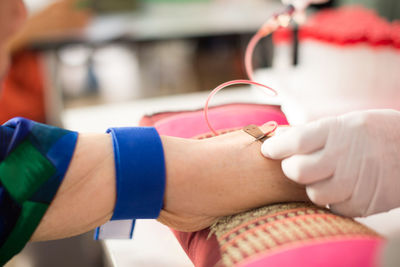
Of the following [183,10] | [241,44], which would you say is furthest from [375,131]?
[183,10]

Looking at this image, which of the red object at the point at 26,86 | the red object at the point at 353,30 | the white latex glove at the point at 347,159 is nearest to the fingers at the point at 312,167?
the white latex glove at the point at 347,159

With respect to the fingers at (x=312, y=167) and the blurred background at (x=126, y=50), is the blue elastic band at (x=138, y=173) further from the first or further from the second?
the blurred background at (x=126, y=50)

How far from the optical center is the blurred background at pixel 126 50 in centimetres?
161

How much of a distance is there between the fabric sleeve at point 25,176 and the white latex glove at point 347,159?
246 mm

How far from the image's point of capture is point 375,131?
45 centimetres

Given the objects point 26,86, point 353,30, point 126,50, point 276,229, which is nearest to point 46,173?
point 276,229

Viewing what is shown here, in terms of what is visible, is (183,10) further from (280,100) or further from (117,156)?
(117,156)

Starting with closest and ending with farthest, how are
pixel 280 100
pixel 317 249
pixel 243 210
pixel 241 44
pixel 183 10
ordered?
pixel 317 249 → pixel 243 210 → pixel 280 100 → pixel 241 44 → pixel 183 10

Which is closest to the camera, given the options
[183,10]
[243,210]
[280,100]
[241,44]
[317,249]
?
[317,249]

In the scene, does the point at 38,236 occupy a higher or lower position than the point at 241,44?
lower

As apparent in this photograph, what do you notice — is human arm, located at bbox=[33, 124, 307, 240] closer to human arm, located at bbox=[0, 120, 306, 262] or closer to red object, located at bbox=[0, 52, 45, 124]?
human arm, located at bbox=[0, 120, 306, 262]

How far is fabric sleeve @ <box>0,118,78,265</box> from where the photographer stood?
0.41 metres

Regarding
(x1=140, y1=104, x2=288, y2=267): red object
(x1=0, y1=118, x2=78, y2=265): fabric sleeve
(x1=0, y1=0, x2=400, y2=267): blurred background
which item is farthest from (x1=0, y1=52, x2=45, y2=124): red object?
(x1=0, y1=118, x2=78, y2=265): fabric sleeve

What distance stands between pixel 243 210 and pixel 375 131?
0.18m
